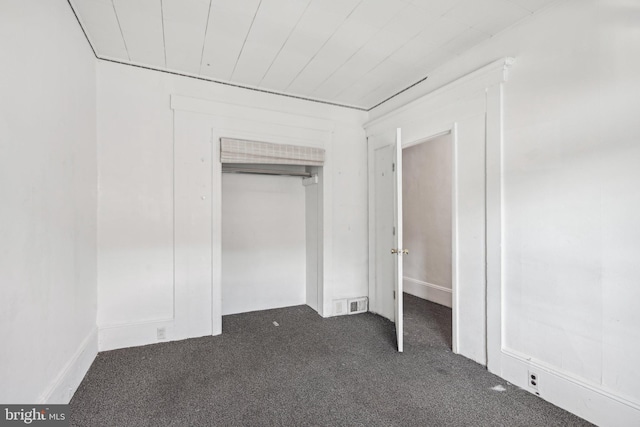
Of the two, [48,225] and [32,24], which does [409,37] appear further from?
[48,225]

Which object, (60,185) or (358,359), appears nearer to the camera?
(60,185)

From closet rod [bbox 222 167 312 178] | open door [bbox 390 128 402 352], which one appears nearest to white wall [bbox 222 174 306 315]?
closet rod [bbox 222 167 312 178]

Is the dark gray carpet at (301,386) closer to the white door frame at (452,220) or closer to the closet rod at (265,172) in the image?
the white door frame at (452,220)

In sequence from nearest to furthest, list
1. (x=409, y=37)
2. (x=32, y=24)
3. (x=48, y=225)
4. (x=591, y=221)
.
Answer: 1. (x=32, y=24)
2. (x=48, y=225)
3. (x=591, y=221)
4. (x=409, y=37)

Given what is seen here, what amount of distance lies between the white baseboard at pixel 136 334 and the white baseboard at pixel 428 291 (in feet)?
10.6

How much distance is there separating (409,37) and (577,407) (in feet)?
9.21

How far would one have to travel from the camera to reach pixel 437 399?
2084 millimetres

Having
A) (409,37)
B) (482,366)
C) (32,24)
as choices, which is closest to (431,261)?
(482,366)

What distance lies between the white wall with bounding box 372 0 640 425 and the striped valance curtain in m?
2.03

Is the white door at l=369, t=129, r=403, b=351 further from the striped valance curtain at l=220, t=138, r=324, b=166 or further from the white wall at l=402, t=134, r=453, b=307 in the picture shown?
the white wall at l=402, t=134, r=453, b=307

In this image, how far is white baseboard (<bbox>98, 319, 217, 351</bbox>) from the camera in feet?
9.16

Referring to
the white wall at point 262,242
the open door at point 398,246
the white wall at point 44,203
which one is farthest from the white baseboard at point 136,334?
the open door at point 398,246

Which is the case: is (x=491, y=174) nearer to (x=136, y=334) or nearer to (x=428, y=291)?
(x=428, y=291)

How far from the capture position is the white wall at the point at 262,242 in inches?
155
